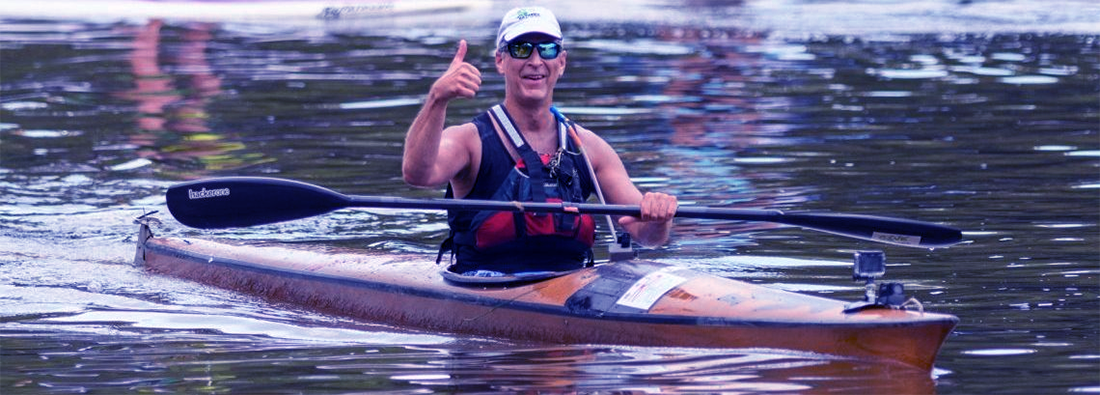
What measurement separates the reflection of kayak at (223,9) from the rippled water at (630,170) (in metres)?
3.67

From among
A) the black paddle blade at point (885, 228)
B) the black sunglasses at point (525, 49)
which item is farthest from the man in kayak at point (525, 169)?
the black paddle blade at point (885, 228)

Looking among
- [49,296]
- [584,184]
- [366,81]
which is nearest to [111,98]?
[366,81]

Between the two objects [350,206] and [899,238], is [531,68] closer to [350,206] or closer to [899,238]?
[350,206]

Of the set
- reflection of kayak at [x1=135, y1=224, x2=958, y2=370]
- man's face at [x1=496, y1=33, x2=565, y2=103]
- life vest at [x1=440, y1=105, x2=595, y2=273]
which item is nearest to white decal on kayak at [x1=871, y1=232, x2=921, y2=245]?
reflection of kayak at [x1=135, y1=224, x2=958, y2=370]

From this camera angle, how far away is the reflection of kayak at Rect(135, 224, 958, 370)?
622 centimetres

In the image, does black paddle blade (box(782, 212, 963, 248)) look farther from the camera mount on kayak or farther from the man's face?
the man's face

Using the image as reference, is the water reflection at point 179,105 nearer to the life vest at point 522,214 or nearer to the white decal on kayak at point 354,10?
the white decal on kayak at point 354,10

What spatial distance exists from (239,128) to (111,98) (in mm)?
3141

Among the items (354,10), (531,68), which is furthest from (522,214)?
(354,10)

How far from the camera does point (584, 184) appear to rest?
7.32 m

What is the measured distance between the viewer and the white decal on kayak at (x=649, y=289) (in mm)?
6711

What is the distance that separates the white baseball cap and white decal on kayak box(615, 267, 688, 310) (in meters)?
1.03

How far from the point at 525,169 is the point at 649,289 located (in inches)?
29.0

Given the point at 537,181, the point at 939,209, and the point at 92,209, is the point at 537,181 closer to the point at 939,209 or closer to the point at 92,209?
the point at 939,209
